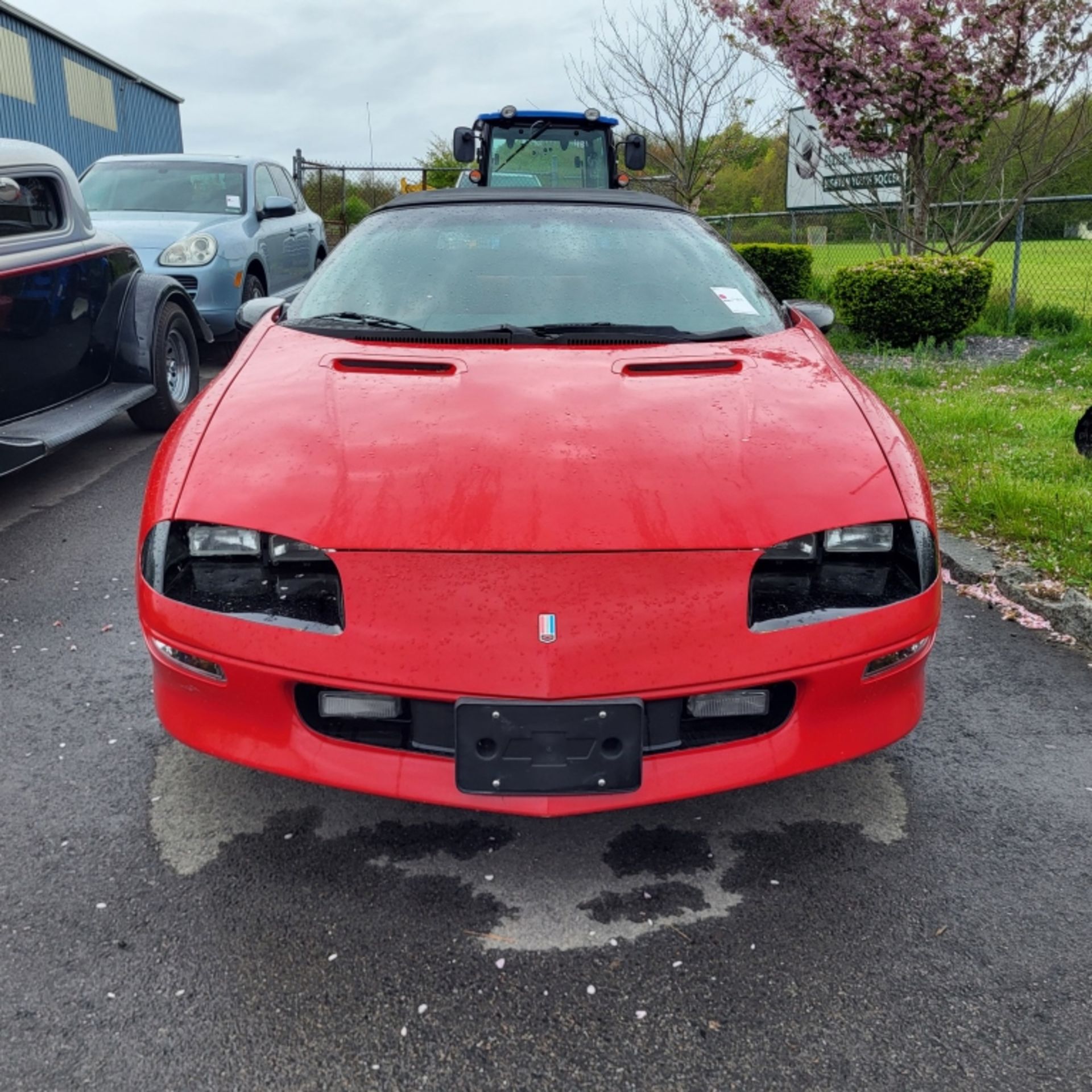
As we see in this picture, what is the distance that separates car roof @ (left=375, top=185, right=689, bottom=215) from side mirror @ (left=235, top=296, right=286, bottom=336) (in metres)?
0.54

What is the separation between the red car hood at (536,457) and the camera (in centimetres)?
201

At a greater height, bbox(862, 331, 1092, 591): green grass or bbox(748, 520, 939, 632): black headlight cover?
bbox(748, 520, 939, 632): black headlight cover

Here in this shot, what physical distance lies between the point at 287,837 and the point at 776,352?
1783 mm

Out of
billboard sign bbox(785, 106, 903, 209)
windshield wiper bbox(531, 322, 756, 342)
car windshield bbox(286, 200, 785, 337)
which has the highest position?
billboard sign bbox(785, 106, 903, 209)

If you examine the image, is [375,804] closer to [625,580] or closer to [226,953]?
[226,953]

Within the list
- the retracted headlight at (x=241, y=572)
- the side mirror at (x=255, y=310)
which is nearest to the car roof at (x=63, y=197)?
the side mirror at (x=255, y=310)

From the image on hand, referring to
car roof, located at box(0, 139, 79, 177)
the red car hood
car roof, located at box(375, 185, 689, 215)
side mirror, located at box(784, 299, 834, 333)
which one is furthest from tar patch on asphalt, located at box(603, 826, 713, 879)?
car roof, located at box(0, 139, 79, 177)

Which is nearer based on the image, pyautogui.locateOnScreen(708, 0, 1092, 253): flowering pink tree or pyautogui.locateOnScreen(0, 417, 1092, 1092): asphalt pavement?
pyautogui.locateOnScreen(0, 417, 1092, 1092): asphalt pavement

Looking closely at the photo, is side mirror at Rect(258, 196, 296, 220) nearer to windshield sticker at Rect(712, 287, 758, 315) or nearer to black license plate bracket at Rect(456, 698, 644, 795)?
windshield sticker at Rect(712, 287, 758, 315)

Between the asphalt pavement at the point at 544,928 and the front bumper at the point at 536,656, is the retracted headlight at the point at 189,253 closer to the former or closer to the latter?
the asphalt pavement at the point at 544,928

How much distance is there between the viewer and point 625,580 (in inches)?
76.5

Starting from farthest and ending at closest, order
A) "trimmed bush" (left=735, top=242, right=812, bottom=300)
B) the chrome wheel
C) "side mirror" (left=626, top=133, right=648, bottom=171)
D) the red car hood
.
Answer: "trimmed bush" (left=735, top=242, right=812, bottom=300) < "side mirror" (left=626, top=133, right=648, bottom=171) < the chrome wheel < the red car hood

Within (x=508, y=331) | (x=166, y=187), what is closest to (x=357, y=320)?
(x=508, y=331)

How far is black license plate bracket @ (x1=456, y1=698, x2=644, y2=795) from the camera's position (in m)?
1.88
